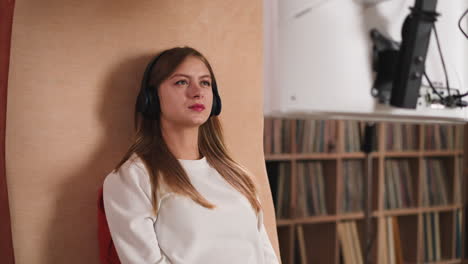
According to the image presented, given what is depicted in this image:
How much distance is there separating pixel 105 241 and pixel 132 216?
0.13 metres

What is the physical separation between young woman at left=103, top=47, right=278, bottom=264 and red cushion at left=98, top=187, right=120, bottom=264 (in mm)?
54

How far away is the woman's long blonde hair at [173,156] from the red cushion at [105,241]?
10 centimetres

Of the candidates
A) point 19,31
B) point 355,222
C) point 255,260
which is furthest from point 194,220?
point 355,222

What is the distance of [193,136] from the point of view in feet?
3.94

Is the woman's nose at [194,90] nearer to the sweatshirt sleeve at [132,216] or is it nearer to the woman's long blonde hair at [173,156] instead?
the woman's long blonde hair at [173,156]

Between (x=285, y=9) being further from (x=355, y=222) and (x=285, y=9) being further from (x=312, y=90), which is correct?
(x=355, y=222)

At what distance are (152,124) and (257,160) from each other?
354mm

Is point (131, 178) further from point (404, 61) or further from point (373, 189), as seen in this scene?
point (373, 189)

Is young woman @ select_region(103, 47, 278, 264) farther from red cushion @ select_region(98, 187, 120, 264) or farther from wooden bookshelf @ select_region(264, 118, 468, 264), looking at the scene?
wooden bookshelf @ select_region(264, 118, 468, 264)

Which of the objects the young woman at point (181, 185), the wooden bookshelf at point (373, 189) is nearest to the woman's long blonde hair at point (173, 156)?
the young woman at point (181, 185)

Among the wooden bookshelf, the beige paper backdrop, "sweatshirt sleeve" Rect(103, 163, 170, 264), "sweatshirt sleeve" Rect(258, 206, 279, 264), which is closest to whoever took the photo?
"sweatshirt sleeve" Rect(103, 163, 170, 264)

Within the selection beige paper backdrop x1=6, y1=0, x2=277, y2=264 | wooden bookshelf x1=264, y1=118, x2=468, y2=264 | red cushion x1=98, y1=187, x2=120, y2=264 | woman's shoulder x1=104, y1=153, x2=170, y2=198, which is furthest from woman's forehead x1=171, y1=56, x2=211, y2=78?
wooden bookshelf x1=264, y1=118, x2=468, y2=264

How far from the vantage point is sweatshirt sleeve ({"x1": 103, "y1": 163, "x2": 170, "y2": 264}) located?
1011 mm

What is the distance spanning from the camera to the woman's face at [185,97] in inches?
45.1
